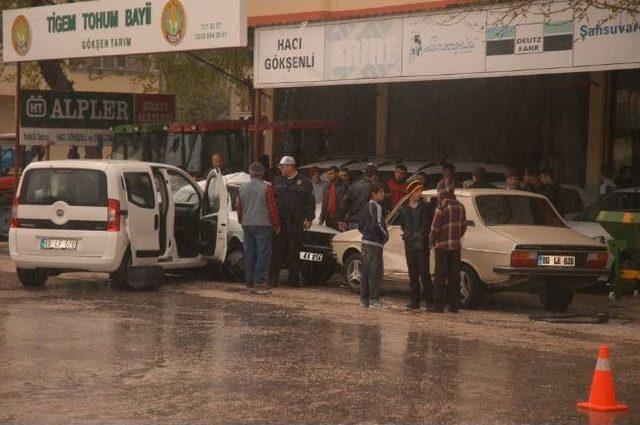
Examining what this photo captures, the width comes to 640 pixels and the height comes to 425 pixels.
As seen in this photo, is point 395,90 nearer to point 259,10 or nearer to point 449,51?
point 259,10

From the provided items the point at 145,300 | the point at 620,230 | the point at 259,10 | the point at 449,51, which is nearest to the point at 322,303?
the point at 145,300

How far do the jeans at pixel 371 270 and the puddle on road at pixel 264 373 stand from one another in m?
1.42

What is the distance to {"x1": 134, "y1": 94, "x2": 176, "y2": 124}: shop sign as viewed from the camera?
3244 centimetres

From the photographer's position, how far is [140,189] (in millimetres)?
18984

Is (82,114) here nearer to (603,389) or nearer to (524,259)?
(524,259)

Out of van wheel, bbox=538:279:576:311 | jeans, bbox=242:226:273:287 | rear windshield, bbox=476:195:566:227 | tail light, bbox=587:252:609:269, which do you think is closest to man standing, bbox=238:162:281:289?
jeans, bbox=242:226:273:287

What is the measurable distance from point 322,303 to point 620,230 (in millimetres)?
4010

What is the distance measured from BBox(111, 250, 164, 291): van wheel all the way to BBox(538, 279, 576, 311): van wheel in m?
4.95

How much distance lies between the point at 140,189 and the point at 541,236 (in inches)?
212

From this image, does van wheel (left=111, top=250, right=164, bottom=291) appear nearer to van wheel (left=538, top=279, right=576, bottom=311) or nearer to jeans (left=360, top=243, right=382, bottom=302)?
jeans (left=360, top=243, right=382, bottom=302)

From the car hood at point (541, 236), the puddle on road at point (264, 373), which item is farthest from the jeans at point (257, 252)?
the car hood at point (541, 236)

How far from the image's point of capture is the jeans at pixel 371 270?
17141 millimetres

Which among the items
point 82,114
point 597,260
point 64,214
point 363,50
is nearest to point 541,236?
point 597,260

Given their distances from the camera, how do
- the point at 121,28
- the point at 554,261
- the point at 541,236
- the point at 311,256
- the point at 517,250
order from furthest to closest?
the point at 121,28 < the point at 311,256 < the point at 541,236 < the point at 554,261 < the point at 517,250
